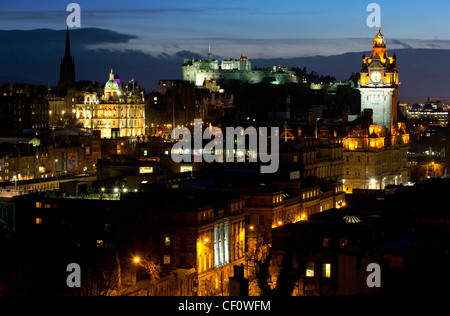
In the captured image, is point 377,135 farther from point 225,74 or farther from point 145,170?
point 225,74

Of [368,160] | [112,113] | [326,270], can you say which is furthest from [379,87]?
[326,270]

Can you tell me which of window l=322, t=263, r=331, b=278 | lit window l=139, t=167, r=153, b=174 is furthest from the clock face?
window l=322, t=263, r=331, b=278

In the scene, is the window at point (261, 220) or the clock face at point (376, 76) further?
the clock face at point (376, 76)

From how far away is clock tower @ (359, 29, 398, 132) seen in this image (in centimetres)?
9256

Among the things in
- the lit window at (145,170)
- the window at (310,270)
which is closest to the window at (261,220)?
the lit window at (145,170)

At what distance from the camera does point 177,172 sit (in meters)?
70.8

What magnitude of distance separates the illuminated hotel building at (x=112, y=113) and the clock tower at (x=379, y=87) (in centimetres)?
3516

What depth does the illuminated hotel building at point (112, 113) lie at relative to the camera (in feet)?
379

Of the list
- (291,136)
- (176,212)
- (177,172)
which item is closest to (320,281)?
(176,212)

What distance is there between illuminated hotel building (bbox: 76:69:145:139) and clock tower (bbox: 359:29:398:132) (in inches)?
1384

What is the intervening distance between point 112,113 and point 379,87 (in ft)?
127

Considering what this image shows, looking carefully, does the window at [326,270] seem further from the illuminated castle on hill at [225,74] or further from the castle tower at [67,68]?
the illuminated castle on hill at [225,74]
